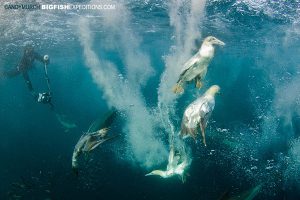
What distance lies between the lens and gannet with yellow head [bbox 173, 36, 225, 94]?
3471mm

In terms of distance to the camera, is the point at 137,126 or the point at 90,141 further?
the point at 137,126

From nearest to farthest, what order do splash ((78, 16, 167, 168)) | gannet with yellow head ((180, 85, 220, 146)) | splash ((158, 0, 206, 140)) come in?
1. gannet with yellow head ((180, 85, 220, 146))
2. splash ((78, 16, 167, 168))
3. splash ((158, 0, 206, 140))

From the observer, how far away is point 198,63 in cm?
350

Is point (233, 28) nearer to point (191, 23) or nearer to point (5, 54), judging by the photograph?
point (191, 23)

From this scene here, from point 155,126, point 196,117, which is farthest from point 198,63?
point 155,126

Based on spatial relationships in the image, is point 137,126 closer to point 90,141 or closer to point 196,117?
point 90,141

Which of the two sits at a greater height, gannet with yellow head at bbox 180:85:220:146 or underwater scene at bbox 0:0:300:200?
gannet with yellow head at bbox 180:85:220:146

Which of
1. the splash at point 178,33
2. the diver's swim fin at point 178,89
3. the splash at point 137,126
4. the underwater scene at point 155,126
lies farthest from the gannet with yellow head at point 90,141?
the splash at point 137,126

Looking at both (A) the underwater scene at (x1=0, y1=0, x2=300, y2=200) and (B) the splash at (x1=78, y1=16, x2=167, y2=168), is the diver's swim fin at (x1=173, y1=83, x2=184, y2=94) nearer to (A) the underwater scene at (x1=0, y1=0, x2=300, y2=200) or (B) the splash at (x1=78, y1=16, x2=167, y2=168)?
(A) the underwater scene at (x1=0, y1=0, x2=300, y2=200)

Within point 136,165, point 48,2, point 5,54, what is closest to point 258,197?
point 136,165

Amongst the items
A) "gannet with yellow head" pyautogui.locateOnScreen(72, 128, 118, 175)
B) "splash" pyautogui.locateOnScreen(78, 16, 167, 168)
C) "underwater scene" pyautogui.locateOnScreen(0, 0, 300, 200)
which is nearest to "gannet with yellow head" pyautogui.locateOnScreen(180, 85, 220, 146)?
"underwater scene" pyautogui.locateOnScreen(0, 0, 300, 200)

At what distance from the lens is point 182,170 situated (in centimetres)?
562

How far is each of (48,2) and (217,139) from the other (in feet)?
46.5

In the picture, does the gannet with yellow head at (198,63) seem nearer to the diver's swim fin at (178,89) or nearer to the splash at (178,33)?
the diver's swim fin at (178,89)
